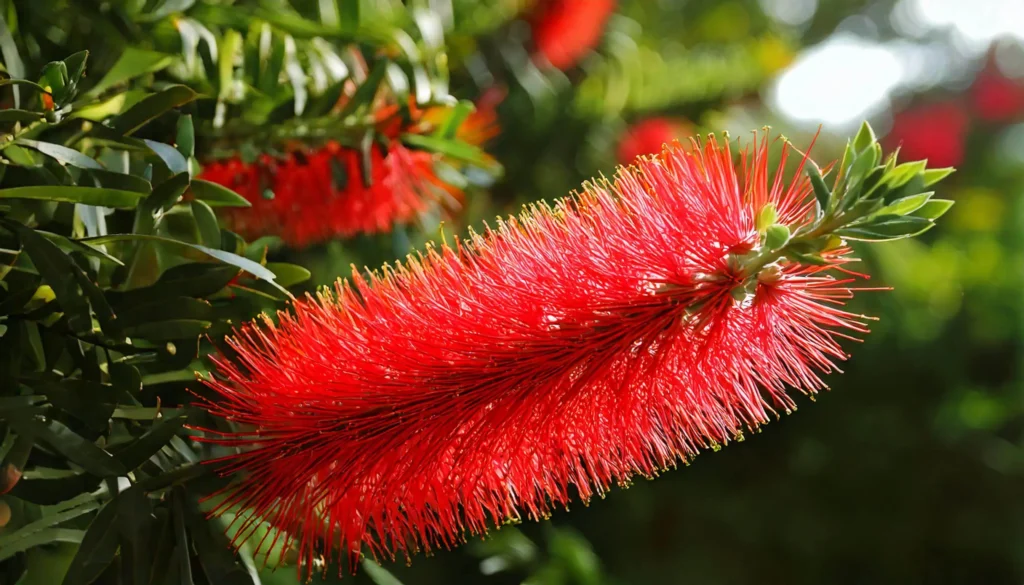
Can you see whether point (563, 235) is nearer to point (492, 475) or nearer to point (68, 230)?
point (492, 475)

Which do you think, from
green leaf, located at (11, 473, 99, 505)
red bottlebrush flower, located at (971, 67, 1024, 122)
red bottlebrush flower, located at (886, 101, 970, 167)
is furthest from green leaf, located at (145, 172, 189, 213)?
red bottlebrush flower, located at (971, 67, 1024, 122)

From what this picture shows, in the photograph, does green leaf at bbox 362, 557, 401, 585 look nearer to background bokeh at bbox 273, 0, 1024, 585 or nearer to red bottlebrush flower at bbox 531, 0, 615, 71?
background bokeh at bbox 273, 0, 1024, 585

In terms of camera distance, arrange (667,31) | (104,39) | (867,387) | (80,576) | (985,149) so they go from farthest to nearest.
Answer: (985,149) → (667,31) → (867,387) → (104,39) → (80,576)

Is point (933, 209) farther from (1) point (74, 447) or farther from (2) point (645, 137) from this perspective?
(2) point (645, 137)

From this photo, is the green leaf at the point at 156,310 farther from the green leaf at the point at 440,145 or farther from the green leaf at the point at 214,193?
the green leaf at the point at 440,145

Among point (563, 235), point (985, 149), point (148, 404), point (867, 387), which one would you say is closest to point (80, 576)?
point (148, 404)

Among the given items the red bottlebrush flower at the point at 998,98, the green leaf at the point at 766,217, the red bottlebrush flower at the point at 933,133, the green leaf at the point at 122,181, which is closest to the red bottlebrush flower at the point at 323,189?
the green leaf at the point at 122,181

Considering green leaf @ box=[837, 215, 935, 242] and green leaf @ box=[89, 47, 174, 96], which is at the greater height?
green leaf @ box=[89, 47, 174, 96]
